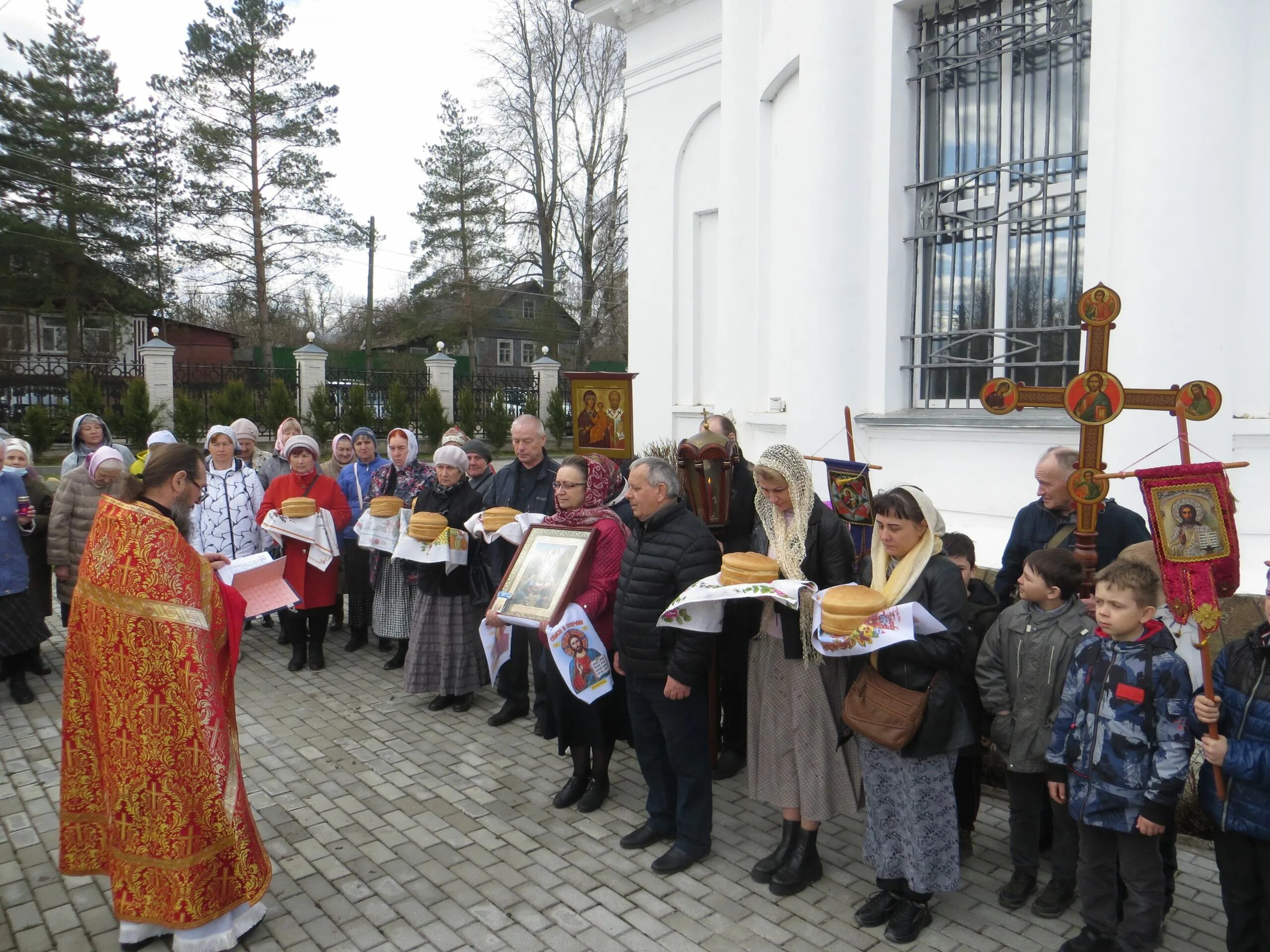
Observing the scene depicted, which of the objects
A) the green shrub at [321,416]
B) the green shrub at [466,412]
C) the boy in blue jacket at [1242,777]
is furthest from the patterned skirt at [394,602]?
the green shrub at [466,412]

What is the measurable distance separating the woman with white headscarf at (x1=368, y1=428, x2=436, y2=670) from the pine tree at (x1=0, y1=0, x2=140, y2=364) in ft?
71.9

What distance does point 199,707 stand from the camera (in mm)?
3551

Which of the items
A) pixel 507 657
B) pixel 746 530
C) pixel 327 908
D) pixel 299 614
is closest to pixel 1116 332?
→ pixel 746 530

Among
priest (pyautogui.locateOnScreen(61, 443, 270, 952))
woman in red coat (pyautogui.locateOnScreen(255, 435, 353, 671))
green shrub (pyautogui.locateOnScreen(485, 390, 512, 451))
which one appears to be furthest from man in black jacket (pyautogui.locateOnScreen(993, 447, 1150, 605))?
green shrub (pyautogui.locateOnScreen(485, 390, 512, 451))

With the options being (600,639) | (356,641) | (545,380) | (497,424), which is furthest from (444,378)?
(600,639)

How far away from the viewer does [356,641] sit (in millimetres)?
8320

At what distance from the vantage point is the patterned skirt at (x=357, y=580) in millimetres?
8266

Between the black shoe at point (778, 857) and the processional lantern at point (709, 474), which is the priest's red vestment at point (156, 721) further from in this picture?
the processional lantern at point (709, 474)

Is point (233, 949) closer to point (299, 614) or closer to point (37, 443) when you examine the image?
point (299, 614)

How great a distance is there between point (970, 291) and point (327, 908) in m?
6.57

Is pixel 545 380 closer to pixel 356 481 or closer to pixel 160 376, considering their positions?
pixel 160 376

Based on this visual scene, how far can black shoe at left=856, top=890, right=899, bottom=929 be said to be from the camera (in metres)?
3.85

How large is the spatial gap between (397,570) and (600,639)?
3276mm

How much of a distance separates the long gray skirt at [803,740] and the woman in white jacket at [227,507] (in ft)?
16.8
